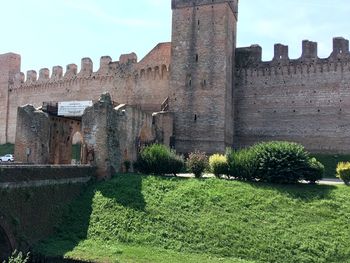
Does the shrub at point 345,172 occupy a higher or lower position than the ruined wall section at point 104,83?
lower

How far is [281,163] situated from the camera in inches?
741

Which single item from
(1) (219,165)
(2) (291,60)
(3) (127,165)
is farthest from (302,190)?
(2) (291,60)

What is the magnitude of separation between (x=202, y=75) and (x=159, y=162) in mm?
9787

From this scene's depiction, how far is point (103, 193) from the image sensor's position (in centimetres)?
1798

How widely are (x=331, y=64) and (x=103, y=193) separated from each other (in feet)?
55.7

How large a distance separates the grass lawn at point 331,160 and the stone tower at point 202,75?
5.61 m

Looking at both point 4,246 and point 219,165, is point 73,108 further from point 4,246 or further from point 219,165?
point 4,246

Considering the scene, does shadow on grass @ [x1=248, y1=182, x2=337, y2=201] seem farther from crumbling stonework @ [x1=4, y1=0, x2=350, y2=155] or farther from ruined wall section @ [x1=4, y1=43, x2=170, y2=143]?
ruined wall section @ [x1=4, y1=43, x2=170, y2=143]

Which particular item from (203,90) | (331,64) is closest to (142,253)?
(203,90)

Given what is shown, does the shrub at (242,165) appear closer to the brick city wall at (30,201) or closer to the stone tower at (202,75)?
the brick city wall at (30,201)

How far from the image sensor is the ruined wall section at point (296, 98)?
27922mm

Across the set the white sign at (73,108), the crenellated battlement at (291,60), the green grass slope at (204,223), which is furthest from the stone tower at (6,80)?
the green grass slope at (204,223)

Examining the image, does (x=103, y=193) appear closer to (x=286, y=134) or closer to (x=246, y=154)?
(x=246, y=154)

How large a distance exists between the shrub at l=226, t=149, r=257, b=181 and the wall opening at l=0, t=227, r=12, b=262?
971cm
